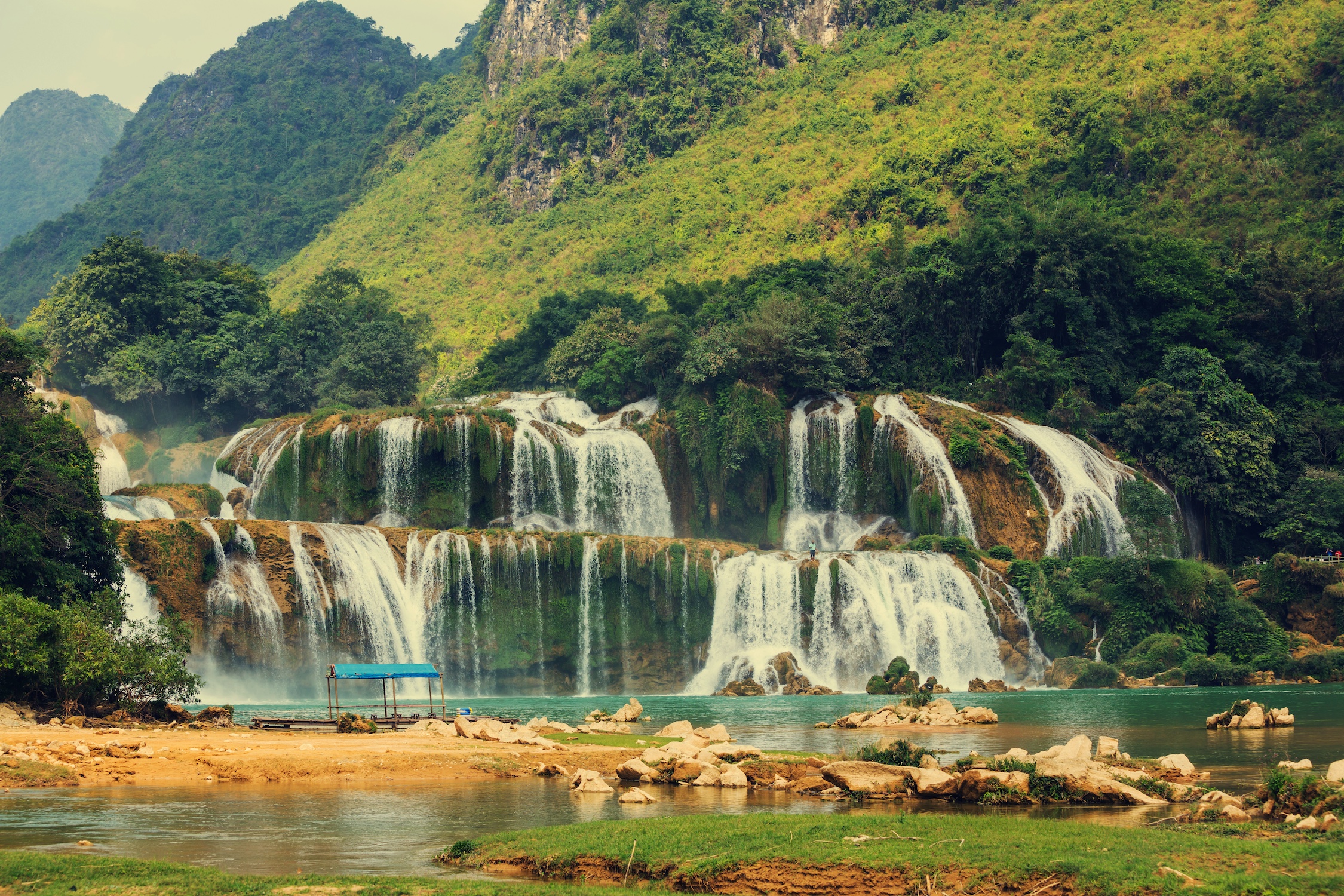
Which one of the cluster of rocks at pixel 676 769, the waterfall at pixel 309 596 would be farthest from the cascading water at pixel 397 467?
the cluster of rocks at pixel 676 769

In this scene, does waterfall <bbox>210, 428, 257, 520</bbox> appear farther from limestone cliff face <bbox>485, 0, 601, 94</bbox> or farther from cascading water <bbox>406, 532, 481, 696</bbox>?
limestone cliff face <bbox>485, 0, 601, 94</bbox>

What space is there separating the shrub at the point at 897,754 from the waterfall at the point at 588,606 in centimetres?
2654

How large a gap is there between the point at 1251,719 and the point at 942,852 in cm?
1821

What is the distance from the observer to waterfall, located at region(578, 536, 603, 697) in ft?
152

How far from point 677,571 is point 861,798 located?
29.9 m

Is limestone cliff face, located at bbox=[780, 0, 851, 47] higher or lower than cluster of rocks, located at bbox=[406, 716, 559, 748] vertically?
higher

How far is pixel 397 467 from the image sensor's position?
170 ft

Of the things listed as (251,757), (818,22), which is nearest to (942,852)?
(251,757)

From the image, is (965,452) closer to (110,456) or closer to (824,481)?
(824,481)

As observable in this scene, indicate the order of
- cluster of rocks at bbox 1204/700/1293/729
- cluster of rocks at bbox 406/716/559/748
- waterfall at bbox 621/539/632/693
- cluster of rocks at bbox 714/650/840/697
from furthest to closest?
waterfall at bbox 621/539/632/693 → cluster of rocks at bbox 714/650/840/697 → cluster of rocks at bbox 1204/700/1293/729 → cluster of rocks at bbox 406/716/559/748

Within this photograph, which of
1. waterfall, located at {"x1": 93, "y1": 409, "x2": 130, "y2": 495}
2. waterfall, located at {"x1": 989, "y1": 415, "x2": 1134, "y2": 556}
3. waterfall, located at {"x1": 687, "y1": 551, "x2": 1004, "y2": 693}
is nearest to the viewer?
waterfall, located at {"x1": 687, "y1": 551, "x2": 1004, "y2": 693}

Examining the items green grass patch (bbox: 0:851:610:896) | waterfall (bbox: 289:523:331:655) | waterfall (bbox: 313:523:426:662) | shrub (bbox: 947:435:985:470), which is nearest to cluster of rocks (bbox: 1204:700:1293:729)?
green grass patch (bbox: 0:851:610:896)

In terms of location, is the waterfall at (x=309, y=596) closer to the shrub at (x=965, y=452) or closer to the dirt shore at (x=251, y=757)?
the dirt shore at (x=251, y=757)

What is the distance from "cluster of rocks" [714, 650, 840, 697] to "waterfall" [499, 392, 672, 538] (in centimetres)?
1070
